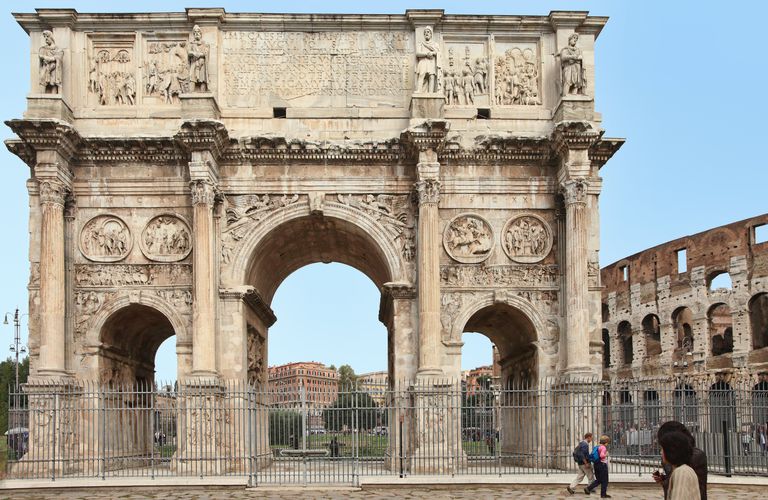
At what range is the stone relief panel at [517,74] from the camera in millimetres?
20641

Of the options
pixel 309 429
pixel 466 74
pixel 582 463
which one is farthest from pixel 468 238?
pixel 582 463

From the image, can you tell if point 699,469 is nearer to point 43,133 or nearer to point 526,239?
point 526,239

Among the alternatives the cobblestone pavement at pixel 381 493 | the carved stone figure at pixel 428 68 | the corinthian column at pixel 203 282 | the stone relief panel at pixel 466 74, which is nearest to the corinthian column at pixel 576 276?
the stone relief panel at pixel 466 74

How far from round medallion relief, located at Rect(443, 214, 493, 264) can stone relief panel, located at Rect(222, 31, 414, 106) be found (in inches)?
114

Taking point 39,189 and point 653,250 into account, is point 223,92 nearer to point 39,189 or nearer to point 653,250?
point 39,189

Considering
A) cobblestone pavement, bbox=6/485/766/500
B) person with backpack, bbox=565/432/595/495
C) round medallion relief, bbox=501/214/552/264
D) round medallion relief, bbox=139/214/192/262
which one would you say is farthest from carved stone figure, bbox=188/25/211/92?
person with backpack, bbox=565/432/595/495

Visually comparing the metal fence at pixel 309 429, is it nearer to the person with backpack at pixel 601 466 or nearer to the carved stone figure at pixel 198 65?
the person with backpack at pixel 601 466

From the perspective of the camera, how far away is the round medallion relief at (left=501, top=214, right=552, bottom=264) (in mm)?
20188

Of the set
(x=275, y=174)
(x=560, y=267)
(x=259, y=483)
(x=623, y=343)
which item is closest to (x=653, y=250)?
(x=623, y=343)

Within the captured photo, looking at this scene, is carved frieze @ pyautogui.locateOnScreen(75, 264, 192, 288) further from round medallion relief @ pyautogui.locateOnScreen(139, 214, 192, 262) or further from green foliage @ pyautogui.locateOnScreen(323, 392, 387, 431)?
green foliage @ pyautogui.locateOnScreen(323, 392, 387, 431)

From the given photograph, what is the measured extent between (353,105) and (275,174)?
221cm

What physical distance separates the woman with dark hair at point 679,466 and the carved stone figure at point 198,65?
50.8ft

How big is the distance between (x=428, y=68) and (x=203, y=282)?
632cm

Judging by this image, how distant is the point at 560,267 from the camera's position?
65.9 feet
